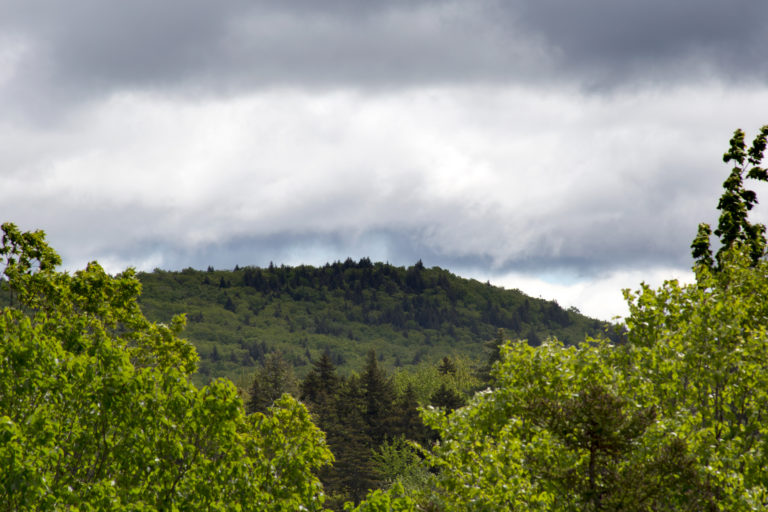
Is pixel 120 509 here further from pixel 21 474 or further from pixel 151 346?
pixel 151 346

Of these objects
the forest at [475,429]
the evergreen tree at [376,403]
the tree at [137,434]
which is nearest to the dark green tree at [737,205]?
the forest at [475,429]

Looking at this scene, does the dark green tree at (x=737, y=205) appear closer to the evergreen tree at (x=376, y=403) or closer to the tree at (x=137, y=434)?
the tree at (x=137, y=434)

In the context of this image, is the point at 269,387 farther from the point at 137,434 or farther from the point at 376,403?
the point at 137,434

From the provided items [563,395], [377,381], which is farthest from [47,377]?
[377,381]

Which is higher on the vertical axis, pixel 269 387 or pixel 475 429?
pixel 475 429

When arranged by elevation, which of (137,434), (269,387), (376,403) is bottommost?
(376,403)

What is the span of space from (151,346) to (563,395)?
17.9 metres

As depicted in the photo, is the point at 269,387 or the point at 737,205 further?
the point at 269,387

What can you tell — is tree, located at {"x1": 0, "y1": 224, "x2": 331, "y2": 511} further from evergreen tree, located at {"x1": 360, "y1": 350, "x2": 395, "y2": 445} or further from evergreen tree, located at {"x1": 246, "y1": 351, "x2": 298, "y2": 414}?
evergreen tree, located at {"x1": 246, "y1": 351, "x2": 298, "y2": 414}

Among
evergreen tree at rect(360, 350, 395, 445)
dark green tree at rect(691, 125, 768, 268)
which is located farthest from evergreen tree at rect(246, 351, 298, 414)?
dark green tree at rect(691, 125, 768, 268)

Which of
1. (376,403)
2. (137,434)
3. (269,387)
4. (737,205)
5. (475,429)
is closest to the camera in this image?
(137,434)

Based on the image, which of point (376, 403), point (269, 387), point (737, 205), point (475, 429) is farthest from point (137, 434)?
point (269, 387)

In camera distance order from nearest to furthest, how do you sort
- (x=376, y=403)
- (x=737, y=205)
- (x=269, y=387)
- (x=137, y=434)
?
(x=137, y=434) < (x=737, y=205) < (x=376, y=403) < (x=269, y=387)

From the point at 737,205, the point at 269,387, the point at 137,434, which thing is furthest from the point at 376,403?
the point at 137,434
